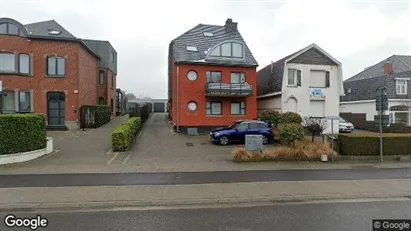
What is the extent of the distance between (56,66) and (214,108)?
1327 cm

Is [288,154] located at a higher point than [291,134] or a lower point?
lower

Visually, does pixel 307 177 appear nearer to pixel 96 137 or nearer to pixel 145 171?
pixel 145 171

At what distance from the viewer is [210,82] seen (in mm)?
22031

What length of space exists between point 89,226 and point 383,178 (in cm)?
896

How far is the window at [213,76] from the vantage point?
74.8 ft

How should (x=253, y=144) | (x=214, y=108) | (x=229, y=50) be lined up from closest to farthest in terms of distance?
(x=253, y=144) → (x=214, y=108) → (x=229, y=50)

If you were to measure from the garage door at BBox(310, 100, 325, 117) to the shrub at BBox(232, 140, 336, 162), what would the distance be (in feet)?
37.5

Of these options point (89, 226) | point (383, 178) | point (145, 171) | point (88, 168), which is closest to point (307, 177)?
point (383, 178)

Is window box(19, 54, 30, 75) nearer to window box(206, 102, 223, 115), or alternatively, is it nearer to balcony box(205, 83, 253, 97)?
balcony box(205, 83, 253, 97)

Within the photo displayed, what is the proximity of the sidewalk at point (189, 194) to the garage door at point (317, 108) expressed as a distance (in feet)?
50.7

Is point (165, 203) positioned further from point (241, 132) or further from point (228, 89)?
point (228, 89)

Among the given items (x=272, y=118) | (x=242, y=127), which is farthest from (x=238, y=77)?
(x=242, y=127)

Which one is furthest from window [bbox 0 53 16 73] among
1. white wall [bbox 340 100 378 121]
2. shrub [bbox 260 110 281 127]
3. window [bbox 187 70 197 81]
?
white wall [bbox 340 100 378 121]

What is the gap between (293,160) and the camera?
1221 cm
